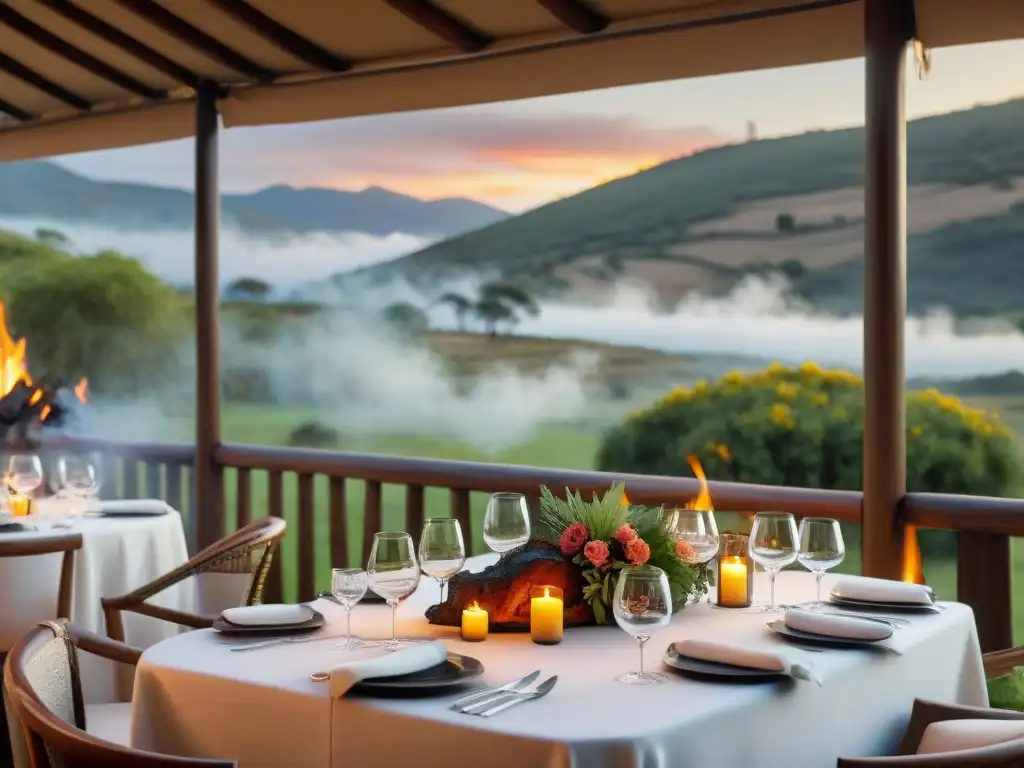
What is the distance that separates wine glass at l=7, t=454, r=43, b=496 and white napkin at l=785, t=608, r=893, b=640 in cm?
252

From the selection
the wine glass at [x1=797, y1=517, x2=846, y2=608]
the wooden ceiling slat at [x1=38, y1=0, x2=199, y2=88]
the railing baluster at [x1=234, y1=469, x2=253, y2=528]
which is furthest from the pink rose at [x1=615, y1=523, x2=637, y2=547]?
the wooden ceiling slat at [x1=38, y1=0, x2=199, y2=88]

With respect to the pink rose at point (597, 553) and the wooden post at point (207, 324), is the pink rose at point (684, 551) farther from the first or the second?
the wooden post at point (207, 324)

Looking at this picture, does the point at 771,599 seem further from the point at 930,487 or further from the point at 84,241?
the point at 84,241

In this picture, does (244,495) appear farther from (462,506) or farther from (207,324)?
(462,506)

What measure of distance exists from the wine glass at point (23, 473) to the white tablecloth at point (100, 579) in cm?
16

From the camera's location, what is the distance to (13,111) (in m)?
5.53

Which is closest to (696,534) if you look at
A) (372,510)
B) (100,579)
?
(100,579)

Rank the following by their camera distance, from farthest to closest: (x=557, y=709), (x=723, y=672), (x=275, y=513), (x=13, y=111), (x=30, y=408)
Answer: (x=13, y=111) → (x=275, y=513) → (x=30, y=408) → (x=723, y=672) → (x=557, y=709)

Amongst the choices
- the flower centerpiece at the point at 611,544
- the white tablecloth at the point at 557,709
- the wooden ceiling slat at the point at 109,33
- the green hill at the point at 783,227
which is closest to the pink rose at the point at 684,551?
the flower centerpiece at the point at 611,544

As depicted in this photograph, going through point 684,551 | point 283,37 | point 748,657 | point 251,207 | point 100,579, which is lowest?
point 100,579

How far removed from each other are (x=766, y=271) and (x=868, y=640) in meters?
9.29

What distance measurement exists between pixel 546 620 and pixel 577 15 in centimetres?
212

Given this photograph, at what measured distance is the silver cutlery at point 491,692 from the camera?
5.48ft

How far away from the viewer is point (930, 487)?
30.9 ft
